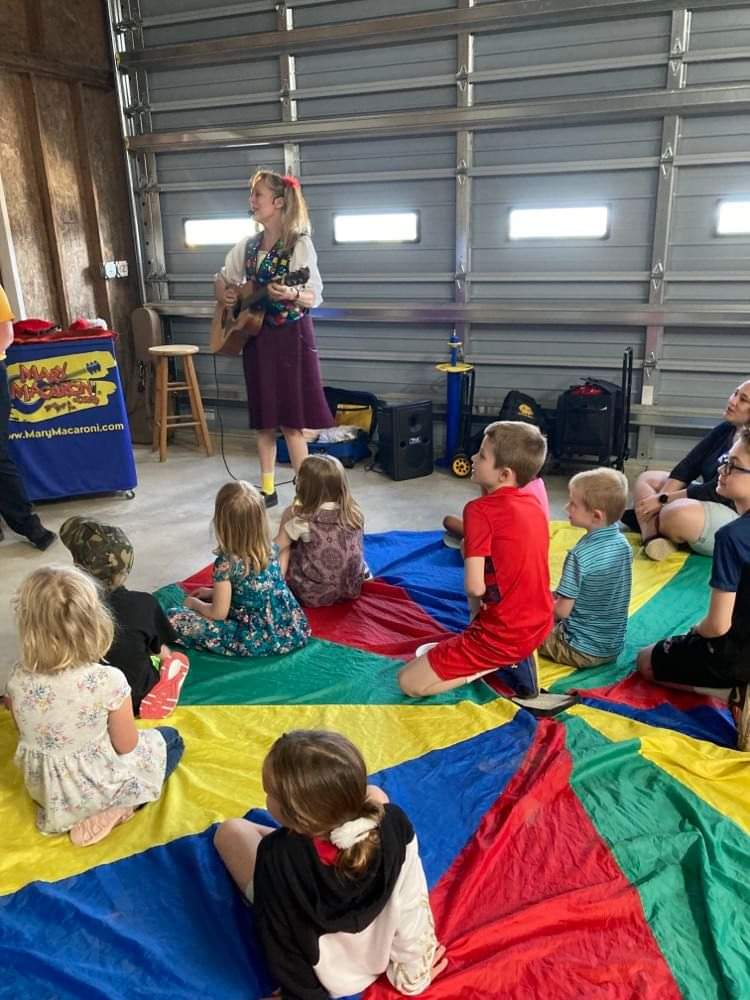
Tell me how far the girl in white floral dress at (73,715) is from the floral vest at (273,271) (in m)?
2.77

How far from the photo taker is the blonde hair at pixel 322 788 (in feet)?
4.50

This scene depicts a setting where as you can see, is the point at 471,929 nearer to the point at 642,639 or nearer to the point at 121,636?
the point at 121,636

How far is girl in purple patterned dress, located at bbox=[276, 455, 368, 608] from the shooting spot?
3166 millimetres

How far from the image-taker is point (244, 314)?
4.55m

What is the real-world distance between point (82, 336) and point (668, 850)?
4.25 metres

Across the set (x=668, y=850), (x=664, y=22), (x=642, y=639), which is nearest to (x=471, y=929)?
(x=668, y=850)

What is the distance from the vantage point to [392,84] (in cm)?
565

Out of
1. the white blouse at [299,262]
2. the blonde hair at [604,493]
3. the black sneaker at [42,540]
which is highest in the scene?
the white blouse at [299,262]


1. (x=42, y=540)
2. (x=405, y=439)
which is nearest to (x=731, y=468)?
(x=405, y=439)

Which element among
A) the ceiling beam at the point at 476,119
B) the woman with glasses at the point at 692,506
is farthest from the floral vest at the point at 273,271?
the woman with glasses at the point at 692,506

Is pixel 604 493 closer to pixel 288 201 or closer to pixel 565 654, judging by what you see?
pixel 565 654

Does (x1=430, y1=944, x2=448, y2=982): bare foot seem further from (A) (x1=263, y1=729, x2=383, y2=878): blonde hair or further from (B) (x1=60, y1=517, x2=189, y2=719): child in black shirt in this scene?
(B) (x1=60, y1=517, x2=189, y2=719): child in black shirt

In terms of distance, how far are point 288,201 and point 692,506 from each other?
264 centimetres

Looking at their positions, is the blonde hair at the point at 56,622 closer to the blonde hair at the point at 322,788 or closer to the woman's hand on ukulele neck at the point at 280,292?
the blonde hair at the point at 322,788
